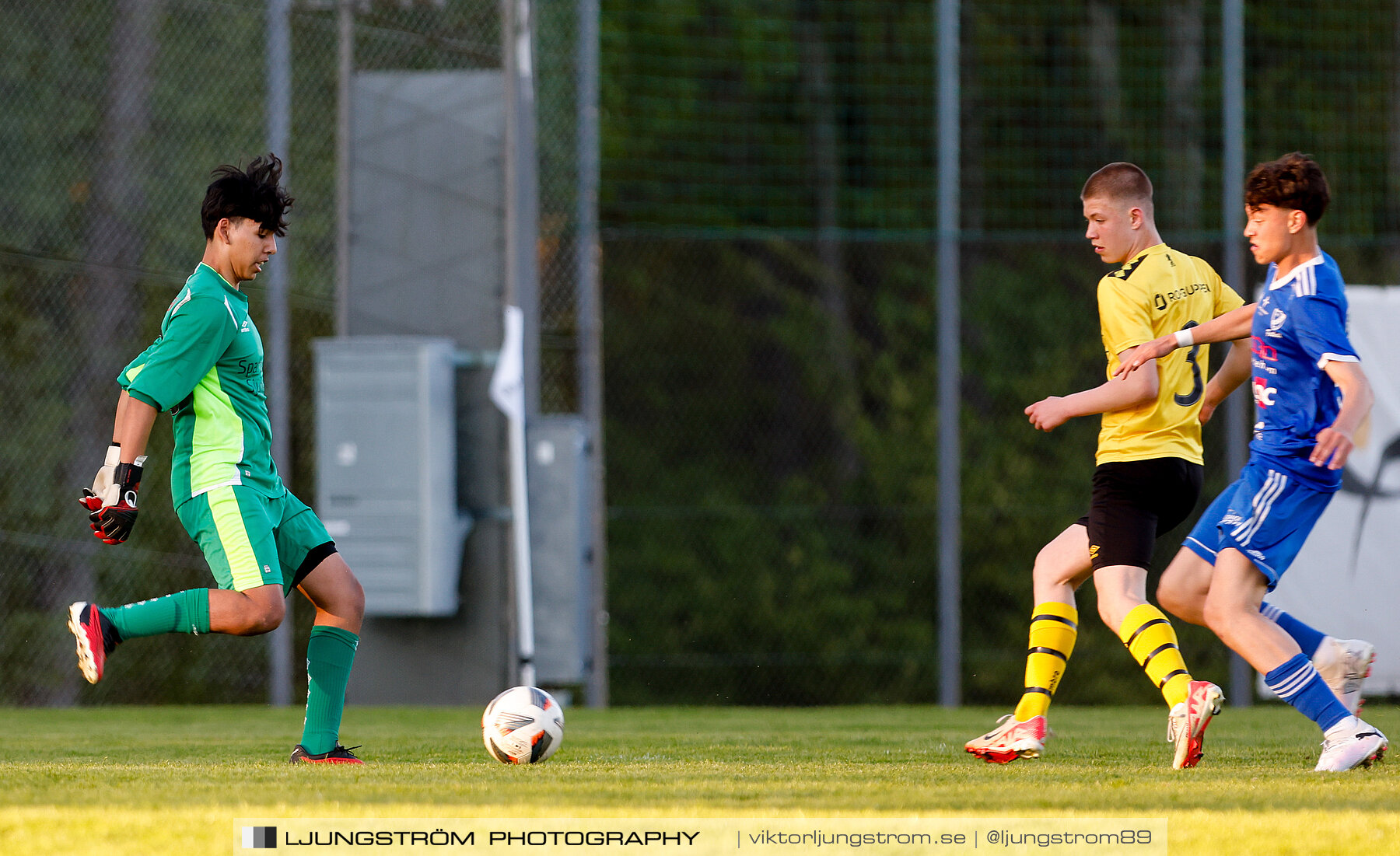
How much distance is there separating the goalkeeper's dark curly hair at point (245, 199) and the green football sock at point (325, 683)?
1.25 metres

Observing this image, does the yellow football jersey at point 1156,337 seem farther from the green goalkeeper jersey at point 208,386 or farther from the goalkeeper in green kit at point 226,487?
the green goalkeeper jersey at point 208,386

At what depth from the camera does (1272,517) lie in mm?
4484

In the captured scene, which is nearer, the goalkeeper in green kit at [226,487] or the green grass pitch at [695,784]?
the green grass pitch at [695,784]

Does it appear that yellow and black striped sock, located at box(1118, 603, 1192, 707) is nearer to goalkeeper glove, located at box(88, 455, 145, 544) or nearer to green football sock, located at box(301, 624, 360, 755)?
green football sock, located at box(301, 624, 360, 755)

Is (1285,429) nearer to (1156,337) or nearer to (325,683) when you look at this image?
(1156,337)

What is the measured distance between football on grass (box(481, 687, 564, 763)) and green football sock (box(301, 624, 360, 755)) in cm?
47

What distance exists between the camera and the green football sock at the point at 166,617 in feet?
14.6

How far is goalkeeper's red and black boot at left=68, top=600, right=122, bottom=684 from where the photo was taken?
434 centimetres

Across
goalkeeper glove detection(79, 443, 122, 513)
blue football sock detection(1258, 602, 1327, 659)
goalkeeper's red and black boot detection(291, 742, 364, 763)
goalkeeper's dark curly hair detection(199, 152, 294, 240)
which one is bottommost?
goalkeeper's red and black boot detection(291, 742, 364, 763)

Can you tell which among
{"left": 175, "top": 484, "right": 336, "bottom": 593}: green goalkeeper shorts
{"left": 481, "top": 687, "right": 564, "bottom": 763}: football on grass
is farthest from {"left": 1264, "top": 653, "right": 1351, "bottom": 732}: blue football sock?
{"left": 175, "top": 484, "right": 336, "bottom": 593}: green goalkeeper shorts

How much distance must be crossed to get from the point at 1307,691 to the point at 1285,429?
0.74 m

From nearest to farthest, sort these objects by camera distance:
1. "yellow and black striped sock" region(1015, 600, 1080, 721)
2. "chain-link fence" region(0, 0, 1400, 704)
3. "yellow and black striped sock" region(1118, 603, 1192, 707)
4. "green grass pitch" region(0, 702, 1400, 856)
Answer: "green grass pitch" region(0, 702, 1400, 856)
"yellow and black striped sock" region(1118, 603, 1192, 707)
"yellow and black striped sock" region(1015, 600, 1080, 721)
"chain-link fence" region(0, 0, 1400, 704)

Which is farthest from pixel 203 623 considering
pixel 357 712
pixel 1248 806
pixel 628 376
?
pixel 628 376

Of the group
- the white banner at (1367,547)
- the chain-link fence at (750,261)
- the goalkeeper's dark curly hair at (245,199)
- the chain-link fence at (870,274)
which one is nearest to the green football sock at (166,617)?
the goalkeeper's dark curly hair at (245,199)
